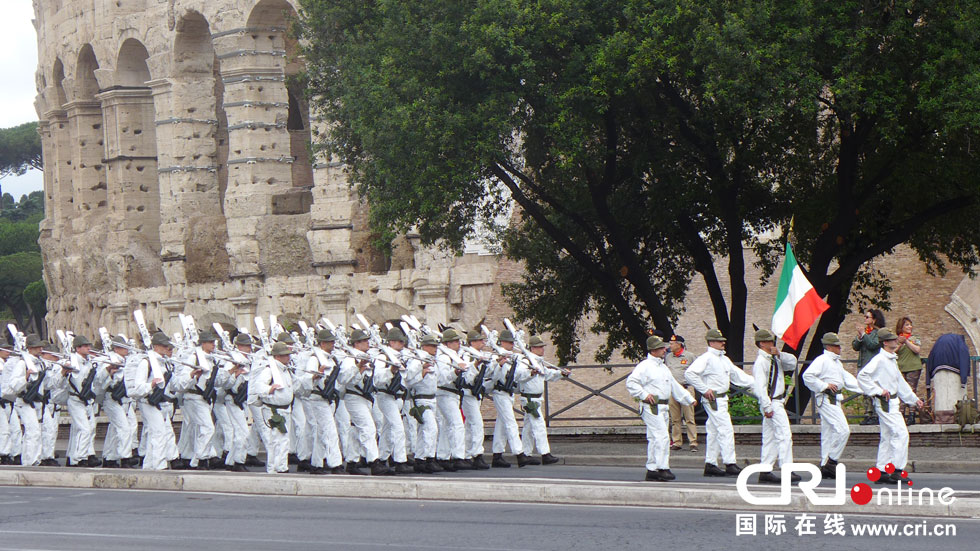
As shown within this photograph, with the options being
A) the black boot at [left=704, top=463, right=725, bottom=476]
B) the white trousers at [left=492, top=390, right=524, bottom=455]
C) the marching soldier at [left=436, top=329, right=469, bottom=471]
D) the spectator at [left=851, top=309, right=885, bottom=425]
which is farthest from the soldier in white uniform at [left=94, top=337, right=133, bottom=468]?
the spectator at [left=851, top=309, right=885, bottom=425]

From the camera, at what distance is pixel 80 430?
20.9 m

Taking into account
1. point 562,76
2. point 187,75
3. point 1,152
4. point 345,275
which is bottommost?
point 345,275

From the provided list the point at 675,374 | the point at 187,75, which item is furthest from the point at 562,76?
the point at 187,75

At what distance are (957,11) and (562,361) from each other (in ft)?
30.9

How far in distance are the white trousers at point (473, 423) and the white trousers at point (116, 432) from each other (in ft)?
15.8

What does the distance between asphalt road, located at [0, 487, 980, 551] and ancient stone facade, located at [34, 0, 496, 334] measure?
15747mm

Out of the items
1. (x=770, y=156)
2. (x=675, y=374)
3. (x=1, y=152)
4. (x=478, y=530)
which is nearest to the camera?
(x=478, y=530)

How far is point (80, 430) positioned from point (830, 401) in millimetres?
10659

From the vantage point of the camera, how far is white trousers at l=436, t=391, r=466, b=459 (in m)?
18.6

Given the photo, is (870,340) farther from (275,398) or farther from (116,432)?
(116,432)

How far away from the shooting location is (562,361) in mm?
25281

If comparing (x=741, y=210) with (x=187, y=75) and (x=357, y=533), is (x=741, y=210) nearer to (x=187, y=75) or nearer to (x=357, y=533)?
(x=357, y=533)

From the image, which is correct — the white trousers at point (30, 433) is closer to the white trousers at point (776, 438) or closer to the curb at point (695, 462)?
the curb at point (695, 462)

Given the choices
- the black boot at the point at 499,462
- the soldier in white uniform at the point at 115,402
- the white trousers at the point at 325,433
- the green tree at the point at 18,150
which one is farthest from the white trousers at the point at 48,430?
the green tree at the point at 18,150
